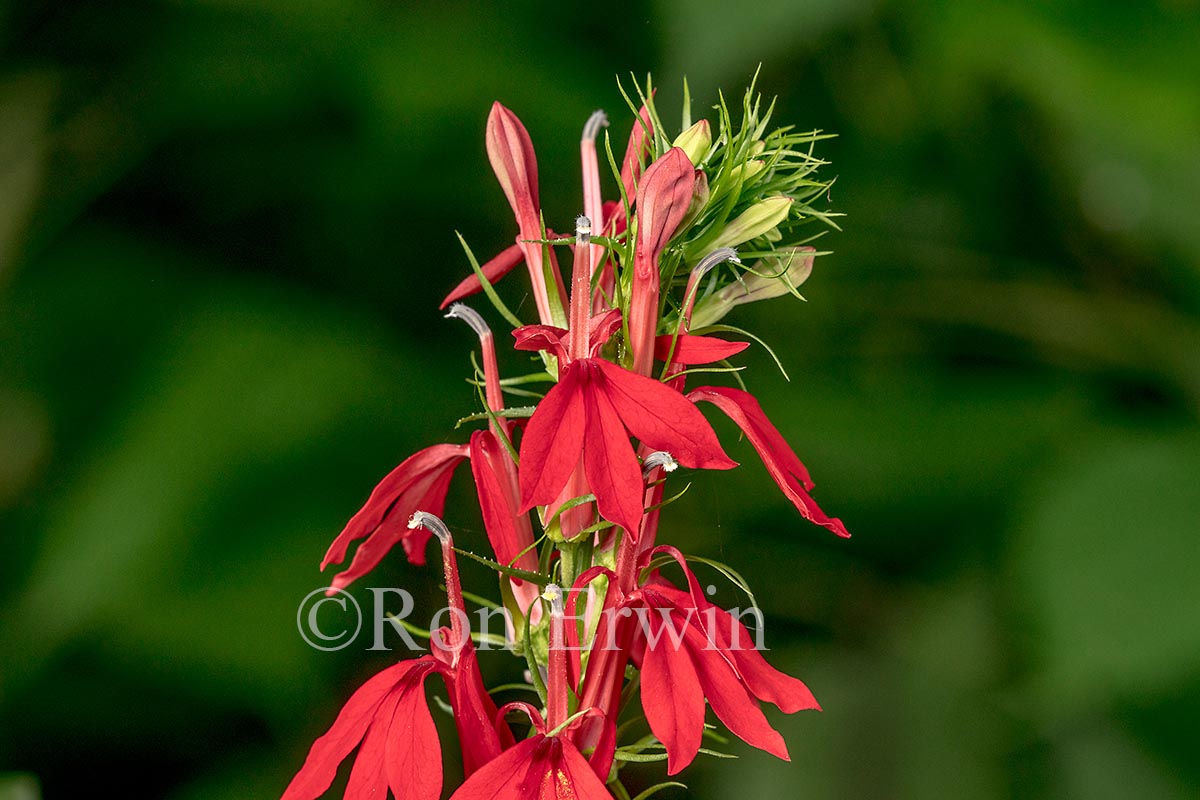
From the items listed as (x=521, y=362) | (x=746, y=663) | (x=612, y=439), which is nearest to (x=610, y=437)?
(x=612, y=439)

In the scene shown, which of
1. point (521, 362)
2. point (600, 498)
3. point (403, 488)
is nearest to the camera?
point (600, 498)

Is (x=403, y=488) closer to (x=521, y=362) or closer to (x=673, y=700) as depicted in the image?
(x=673, y=700)

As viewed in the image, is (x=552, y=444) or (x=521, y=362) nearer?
(x=552, y=444)

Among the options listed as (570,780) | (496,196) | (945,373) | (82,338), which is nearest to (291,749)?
(82,338)

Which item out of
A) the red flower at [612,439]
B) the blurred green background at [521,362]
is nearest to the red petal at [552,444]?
the red flower at [612,439]

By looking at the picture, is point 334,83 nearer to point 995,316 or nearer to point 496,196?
point 496,196

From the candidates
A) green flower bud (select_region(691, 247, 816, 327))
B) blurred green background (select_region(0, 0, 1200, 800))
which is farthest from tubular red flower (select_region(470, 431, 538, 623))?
blurred green background (select_region(0, 0, 1200, 800))

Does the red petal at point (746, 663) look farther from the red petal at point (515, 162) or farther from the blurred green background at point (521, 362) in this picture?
the blurred green background at point (521, 362)
